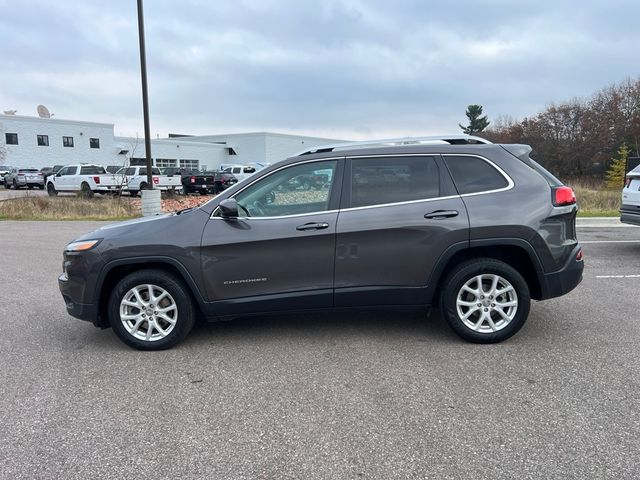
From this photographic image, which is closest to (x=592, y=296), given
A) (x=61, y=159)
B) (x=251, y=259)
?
(x=251, y=259)

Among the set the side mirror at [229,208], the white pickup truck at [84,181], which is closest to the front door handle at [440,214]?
the side mirror at [229,208]

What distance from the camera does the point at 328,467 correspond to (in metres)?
2.74

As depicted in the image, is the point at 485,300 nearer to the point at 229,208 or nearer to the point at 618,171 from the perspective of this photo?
the point at 229,208

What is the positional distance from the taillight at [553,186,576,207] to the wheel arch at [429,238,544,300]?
1.65ft

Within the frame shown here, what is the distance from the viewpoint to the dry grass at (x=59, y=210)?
17.1 m

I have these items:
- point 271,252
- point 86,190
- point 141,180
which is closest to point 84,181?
point 86,190

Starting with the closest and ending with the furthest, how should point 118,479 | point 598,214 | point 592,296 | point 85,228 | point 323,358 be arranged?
1. point 118,479
2. point 323,358
3. point 592,296
4. point 85,228
5. point 598,214

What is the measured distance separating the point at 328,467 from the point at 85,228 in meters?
13.0

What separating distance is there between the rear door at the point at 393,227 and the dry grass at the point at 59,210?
1412 centimetres

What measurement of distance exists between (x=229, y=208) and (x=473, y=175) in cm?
222

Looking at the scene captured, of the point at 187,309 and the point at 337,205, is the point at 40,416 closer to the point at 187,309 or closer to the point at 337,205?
the point at 187,309

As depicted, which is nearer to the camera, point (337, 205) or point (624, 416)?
point (624, 416)

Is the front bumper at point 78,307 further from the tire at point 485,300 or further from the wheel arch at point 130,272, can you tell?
the tire at point 485,300

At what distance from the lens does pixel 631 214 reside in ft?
28.7
